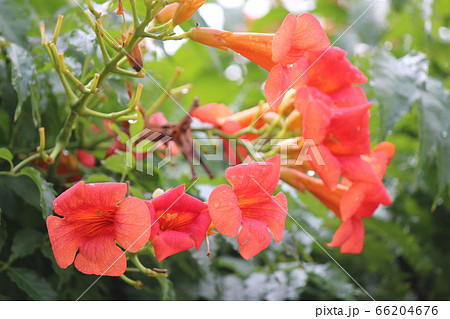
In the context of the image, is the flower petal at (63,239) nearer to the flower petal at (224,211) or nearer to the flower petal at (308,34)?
the flower petal at (224,211)

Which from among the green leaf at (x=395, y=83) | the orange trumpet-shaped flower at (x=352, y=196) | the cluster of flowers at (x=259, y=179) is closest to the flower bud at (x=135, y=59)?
the cluster of flowers at (x=259, y=179)

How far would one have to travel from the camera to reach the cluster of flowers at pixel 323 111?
0.85m

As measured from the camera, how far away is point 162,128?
3.64 feet

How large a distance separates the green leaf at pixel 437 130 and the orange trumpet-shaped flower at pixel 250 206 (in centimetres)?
47

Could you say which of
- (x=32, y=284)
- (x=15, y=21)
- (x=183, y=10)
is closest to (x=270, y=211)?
(x=183, y=10)

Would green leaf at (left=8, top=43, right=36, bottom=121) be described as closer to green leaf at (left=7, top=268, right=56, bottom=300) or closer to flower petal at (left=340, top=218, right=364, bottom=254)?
green leaf at (left=7, top=268, right=56, bottom=300)

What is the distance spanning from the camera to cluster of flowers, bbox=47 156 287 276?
71 cm

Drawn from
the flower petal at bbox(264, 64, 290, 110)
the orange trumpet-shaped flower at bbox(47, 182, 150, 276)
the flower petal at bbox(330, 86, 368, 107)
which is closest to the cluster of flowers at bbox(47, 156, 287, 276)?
the orange trumpet-shaped flower at bbox(47, 182, 150, 276)

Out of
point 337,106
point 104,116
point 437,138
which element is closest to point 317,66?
point 337,106

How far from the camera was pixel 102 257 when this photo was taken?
72cm

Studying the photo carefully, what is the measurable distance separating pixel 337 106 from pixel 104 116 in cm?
53

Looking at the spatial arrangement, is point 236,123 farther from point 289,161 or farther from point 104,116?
point 104,116

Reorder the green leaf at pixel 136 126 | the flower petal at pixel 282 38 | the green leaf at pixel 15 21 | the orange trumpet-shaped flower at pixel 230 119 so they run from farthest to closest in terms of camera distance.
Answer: the orange trumpet-shaped flower at pixel 230 119
the green leaf at pixel 15 21
the green leaf at pixel 136 126
the flower petal at pixel 282 38

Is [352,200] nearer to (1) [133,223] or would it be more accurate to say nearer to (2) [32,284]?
(1) [133,223]
